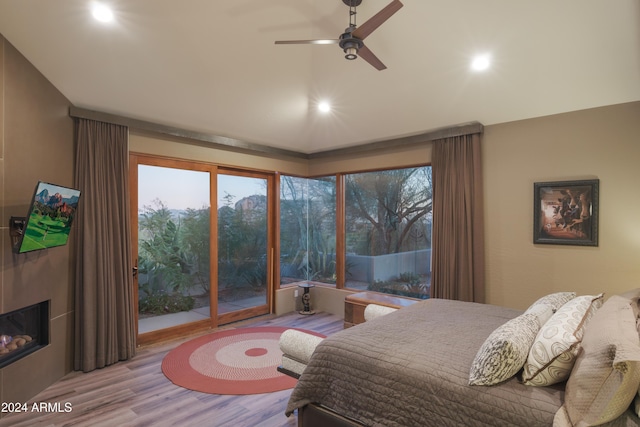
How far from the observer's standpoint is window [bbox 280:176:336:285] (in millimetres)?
5789

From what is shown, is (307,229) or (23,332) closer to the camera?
(23,332)

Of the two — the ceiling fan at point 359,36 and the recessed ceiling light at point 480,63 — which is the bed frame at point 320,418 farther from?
the recessed ceiling light at point 480,63

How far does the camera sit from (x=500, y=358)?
1.61 meters

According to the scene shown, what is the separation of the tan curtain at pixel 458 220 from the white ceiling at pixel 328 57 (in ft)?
1.27

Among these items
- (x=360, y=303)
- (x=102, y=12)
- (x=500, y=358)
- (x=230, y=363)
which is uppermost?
(x=102, y=12)

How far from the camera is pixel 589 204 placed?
11.0 feet

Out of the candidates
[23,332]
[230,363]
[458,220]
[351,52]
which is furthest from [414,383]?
[23,332]

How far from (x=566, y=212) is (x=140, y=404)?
14.2 ft

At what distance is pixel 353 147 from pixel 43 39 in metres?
3.79

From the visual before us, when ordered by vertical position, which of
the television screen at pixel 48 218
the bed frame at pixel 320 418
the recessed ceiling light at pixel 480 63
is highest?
the recessed ceiling light at pixel 480 63

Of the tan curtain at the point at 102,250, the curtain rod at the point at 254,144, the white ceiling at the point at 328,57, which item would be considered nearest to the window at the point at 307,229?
the curtain rod at the point at 254,144

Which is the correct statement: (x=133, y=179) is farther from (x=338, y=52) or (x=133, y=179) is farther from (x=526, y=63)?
(x=526, y=63)

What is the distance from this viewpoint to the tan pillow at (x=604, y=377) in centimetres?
125

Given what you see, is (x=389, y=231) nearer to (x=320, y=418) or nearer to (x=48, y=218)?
(x=320, y=418)
